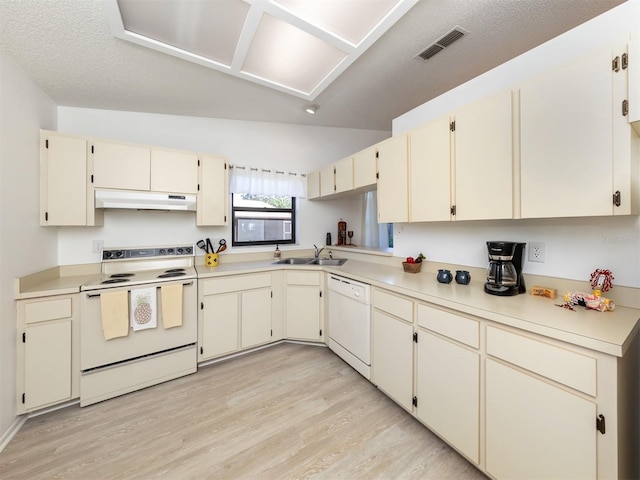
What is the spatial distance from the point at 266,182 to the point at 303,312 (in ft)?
5.77

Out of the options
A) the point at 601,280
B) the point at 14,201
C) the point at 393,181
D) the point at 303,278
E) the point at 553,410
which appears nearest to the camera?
the point at 553,410

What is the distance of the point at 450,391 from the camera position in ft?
4.69

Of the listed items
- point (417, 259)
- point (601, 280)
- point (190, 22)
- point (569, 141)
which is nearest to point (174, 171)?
point (190, 22)

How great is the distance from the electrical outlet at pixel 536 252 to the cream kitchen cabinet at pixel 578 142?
0.33 meters

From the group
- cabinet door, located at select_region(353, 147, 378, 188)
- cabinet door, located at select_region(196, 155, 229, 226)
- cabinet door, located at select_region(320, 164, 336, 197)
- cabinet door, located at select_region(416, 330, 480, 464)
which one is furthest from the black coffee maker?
cabinet door, located at select_region(196, 155, 229, 226)

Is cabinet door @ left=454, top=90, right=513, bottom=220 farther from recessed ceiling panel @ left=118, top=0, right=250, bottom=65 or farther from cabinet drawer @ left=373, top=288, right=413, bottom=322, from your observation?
recessed ceiling panel @ left=118, top=0, right=250, bottom=65

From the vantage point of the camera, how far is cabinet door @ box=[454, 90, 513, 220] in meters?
1.44

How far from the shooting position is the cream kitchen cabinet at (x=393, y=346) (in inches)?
66.7

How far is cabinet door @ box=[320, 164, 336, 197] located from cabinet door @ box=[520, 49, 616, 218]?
1965 millimetres

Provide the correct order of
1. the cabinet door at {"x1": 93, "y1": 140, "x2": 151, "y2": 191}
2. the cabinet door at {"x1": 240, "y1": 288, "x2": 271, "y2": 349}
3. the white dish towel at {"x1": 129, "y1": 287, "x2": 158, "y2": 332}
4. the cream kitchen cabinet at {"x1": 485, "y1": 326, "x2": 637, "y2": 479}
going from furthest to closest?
the cabinet door at {"x1": 240, "y1": 288, "x2": 271, "y2": 349}
the cabinet door at {"x1": 93, "y1": 140, "x2": 151, "y2": 191}
the white dish towel at {"x1": 129, "y1": 287, "x2": 158, "y2": 332}
the cream kitchen cabinet at {"x1": 485, "y1": 326, "x2": 637, "y2": 479}

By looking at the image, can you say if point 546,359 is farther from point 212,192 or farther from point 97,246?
point 97,246

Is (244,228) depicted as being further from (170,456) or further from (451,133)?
(451,133)

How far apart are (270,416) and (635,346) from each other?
211 cm

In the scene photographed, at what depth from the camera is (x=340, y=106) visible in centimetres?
284
